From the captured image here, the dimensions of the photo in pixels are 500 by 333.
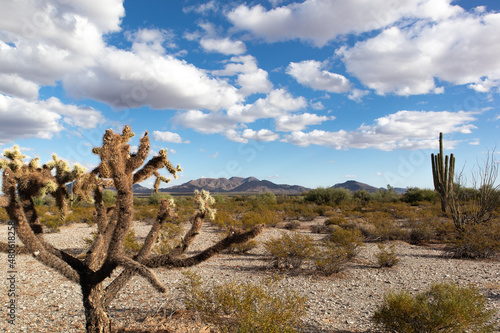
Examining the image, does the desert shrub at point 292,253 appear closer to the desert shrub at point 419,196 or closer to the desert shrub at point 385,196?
the desert shrub at point 419,196

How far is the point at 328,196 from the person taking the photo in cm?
3828

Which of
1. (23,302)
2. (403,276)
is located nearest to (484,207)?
(403,276)

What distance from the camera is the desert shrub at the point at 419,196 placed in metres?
35.7

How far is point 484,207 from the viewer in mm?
15289

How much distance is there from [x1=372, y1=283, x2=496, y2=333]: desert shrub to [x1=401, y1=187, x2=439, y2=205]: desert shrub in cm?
3370

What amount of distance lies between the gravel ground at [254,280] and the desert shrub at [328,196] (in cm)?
2471

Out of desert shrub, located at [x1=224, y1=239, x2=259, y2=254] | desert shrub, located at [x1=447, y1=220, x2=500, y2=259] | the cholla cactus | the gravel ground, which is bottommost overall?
the gravel ground

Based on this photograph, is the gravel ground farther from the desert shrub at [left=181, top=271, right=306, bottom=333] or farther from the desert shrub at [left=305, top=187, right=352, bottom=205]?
the desert shrub at [left=305, top=187, right=352, bottom=205]

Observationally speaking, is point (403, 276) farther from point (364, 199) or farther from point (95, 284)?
point (364, 199)

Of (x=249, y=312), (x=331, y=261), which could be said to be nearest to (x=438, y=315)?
(x=249, y=312)

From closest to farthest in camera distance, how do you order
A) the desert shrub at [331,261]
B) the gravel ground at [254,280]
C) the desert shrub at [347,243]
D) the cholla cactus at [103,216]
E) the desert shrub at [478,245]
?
the cholla cactus at [103,216] → the gravel ground at [254,280] → the desert shrub at [331,261] → the desert shrub at [347,243] → the desert shrub at [478,245]

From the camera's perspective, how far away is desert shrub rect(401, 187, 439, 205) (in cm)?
3572

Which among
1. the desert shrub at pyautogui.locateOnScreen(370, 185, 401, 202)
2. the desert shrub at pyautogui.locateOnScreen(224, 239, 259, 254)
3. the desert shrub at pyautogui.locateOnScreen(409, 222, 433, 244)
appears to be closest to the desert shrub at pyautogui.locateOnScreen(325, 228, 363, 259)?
the desert shrub at pyautogui.locateOnScreen(224, 239, 259, 254)

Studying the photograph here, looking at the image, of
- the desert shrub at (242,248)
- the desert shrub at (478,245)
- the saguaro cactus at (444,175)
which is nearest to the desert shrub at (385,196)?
the saguaro cactus at (444,175)
